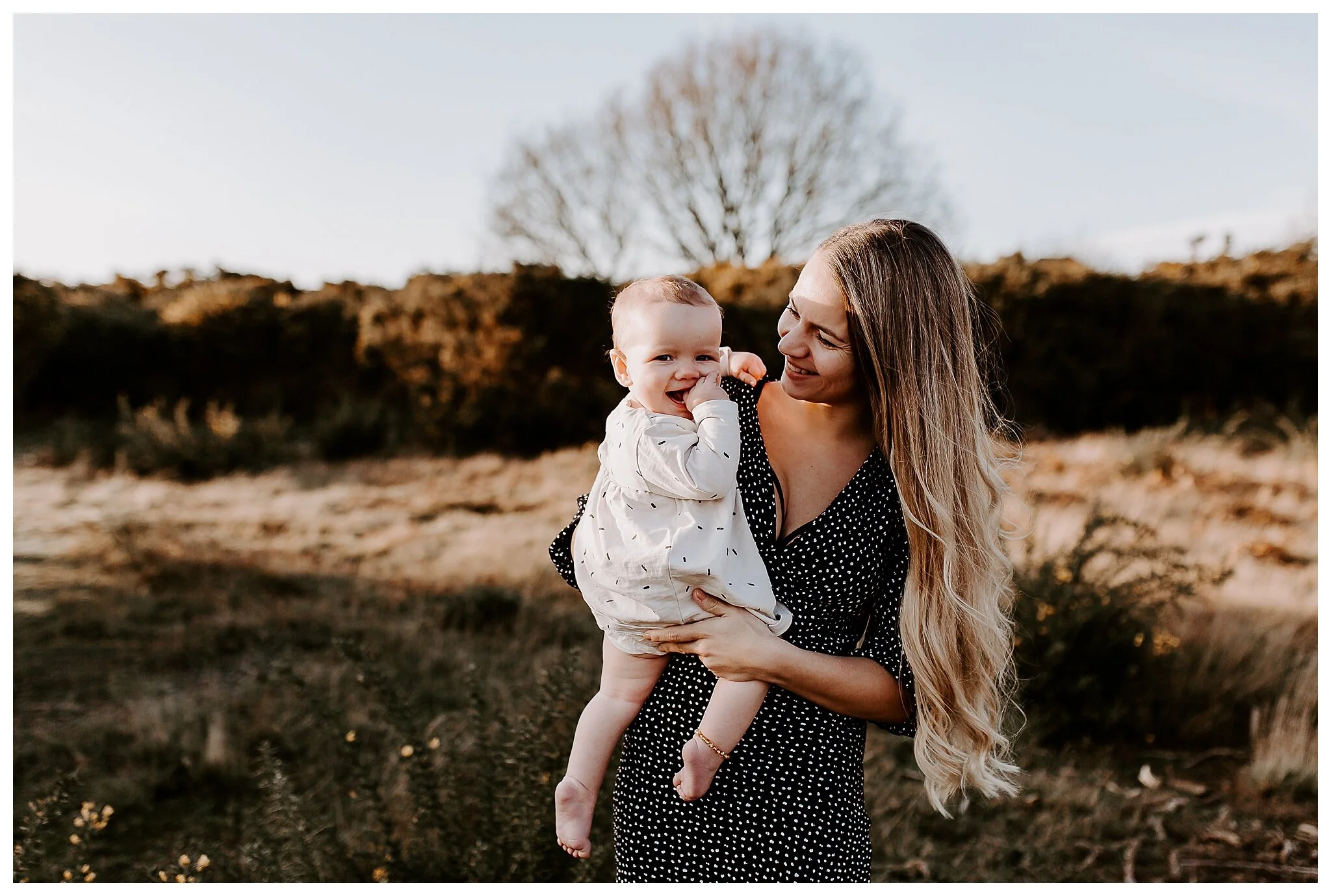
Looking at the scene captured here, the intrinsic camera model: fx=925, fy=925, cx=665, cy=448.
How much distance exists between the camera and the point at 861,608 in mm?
1905

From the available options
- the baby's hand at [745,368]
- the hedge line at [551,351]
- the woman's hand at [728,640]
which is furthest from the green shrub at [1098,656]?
the hedge line at [551,351]

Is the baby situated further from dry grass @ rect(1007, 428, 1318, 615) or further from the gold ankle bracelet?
dry grass @ rect(1007, 428, 1318, 615)

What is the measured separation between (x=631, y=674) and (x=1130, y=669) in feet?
13.9

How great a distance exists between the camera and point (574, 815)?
6.20 feet

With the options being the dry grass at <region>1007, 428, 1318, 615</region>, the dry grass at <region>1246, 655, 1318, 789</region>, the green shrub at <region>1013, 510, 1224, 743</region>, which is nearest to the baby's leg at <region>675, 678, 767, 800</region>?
the green shrub at <region>1013, 510, 1224, 743</region>

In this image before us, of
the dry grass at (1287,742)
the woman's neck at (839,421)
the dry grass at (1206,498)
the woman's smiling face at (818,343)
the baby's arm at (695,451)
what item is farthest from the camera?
the dry grass at (1206,498)

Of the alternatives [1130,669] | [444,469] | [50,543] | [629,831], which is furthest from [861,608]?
[444,469]

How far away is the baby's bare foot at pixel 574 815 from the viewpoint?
6.13ft

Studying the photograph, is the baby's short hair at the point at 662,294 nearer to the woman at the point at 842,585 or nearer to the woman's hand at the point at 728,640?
the woman at the point at 842,585

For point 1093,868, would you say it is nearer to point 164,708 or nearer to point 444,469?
point 164,708

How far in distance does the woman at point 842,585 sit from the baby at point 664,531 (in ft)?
0.16

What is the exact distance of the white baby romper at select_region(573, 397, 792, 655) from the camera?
1.72 m

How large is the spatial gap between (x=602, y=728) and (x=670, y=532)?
45 centimetres

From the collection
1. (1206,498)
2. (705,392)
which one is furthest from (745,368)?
(1206,498)
